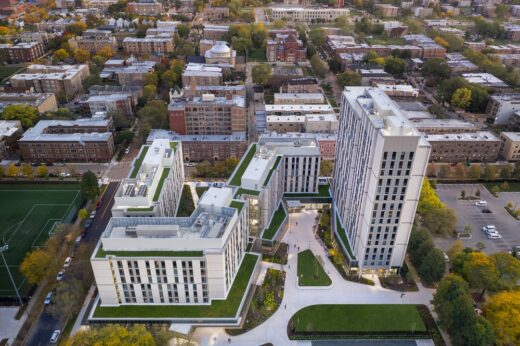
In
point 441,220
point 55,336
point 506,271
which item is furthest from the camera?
point 441,220

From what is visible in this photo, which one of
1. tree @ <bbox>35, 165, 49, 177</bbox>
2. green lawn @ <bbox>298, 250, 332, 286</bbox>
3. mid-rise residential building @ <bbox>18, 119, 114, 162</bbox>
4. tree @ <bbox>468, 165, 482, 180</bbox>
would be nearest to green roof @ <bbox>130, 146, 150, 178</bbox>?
mid-rise residential building @ <bbox>18, 119, 114, 162</bbox>

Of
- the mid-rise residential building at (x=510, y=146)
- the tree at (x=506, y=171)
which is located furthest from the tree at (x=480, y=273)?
the mid-rise residential building at (x=510, y=146)

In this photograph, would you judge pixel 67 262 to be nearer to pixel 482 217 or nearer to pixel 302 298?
pixel 302 298

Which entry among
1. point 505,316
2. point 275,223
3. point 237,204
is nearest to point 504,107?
point 505,316

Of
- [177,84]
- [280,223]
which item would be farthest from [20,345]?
[177,84]

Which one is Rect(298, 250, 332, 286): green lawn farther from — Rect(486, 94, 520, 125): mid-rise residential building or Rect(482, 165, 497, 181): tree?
Rect(486, 94, 520, 125): mid-rise residential building
